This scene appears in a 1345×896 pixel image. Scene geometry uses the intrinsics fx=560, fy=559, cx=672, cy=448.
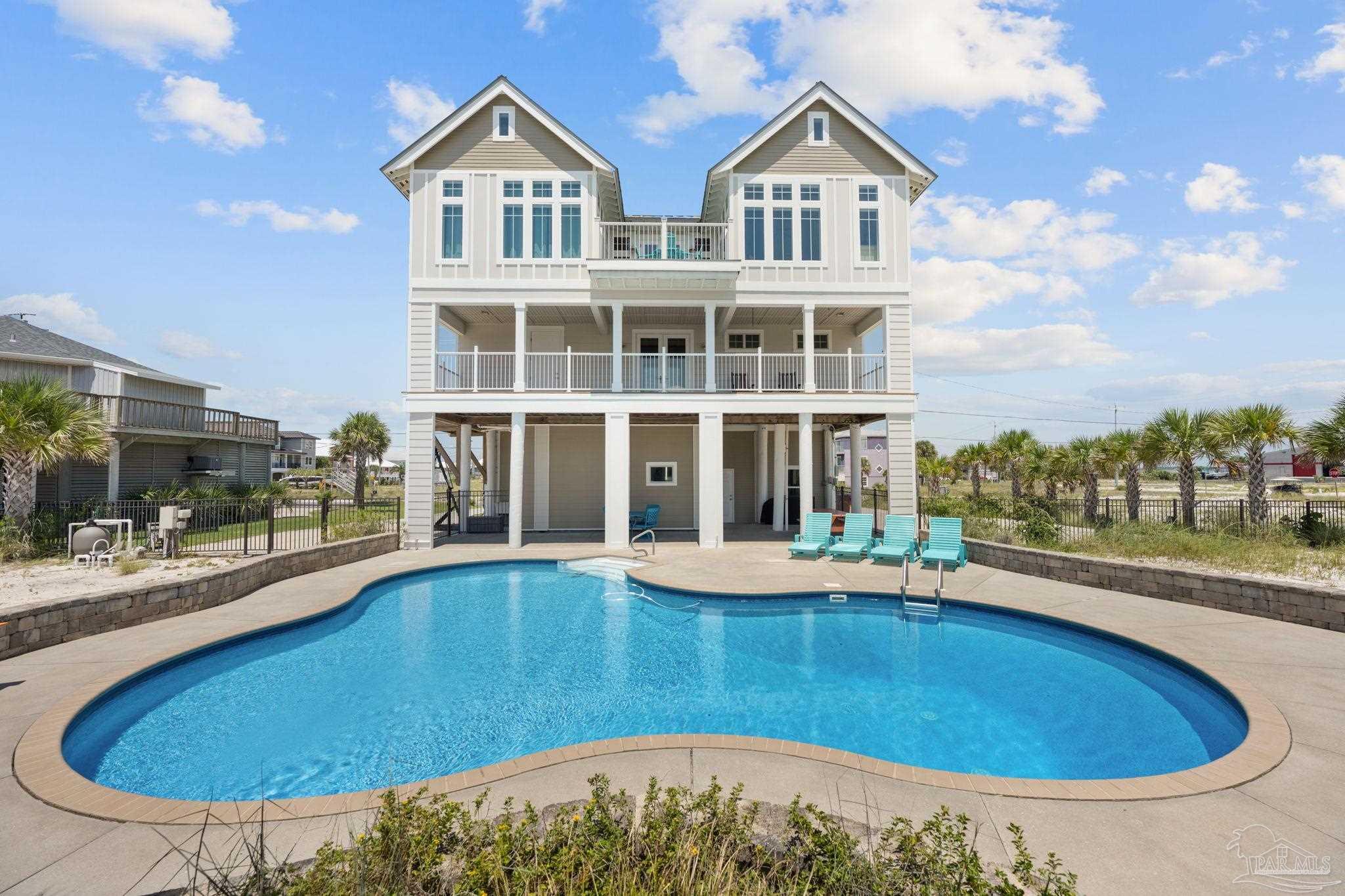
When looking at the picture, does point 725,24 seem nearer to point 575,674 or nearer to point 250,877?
point 575,674

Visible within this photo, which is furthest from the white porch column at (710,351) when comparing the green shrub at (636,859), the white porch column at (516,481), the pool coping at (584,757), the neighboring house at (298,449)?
the neighboring house at (298,449)

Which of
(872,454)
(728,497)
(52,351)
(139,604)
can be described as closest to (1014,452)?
(728,497)

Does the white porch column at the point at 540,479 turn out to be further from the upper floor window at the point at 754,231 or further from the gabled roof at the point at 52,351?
the gabled roof at the point at 52,351

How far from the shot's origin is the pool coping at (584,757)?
3.76m

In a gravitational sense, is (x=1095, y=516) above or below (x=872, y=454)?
below

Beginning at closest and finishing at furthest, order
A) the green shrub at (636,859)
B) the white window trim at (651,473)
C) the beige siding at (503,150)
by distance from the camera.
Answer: the green shrub at (636,859) < the beige siding at (503,150) < the white window trim at (651,473)

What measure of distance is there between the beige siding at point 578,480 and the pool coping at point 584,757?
1452 centimetres

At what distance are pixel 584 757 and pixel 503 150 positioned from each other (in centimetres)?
1722

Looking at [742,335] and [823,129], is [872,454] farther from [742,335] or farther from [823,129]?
[823,129]

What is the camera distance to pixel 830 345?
20547 mm

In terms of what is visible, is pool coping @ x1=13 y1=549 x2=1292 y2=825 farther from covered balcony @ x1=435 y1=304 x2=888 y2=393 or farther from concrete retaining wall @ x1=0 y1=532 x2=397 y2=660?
covered balcony @ x1=435 y1=304 x2=888 y2=393

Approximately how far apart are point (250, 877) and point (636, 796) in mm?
2156

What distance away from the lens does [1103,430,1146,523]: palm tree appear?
702 inches

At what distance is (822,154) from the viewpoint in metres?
17.0
